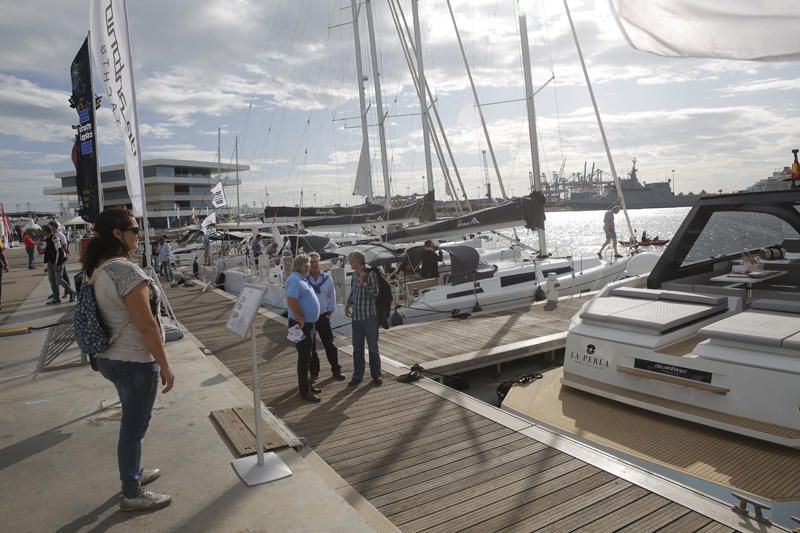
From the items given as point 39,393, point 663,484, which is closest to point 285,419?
point 39,393

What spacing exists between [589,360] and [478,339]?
3.40 meters

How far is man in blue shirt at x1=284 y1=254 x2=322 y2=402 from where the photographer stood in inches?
250

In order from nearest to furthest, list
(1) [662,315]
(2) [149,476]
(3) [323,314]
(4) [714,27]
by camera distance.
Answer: (4) [714,27] < (2) [149,476] < (1) [662,315] < (3) [323,314]

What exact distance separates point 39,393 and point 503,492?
5716 millimetres

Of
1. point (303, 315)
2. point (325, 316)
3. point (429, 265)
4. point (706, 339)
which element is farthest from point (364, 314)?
point (429, 265)

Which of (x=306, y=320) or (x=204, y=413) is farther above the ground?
(x=306, y=320)

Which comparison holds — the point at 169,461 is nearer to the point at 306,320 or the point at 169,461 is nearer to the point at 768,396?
the point at 306,320

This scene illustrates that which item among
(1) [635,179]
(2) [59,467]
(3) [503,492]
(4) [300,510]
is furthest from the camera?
(1) [635,179]

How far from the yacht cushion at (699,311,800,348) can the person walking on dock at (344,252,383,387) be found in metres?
3.69

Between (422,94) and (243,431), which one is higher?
(422,94)

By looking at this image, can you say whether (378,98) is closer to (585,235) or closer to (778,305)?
(778,305)

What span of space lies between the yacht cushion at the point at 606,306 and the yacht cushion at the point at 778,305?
3.67 ft

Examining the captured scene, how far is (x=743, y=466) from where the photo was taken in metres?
4.43

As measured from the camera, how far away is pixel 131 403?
143 inches
